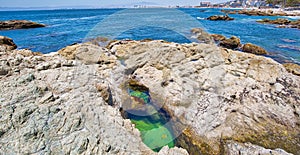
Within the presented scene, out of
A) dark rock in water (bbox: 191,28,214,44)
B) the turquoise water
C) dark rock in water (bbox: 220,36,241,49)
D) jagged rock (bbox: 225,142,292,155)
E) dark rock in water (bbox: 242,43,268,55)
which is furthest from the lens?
dark rock in water (bbox: 191,28,214,44)

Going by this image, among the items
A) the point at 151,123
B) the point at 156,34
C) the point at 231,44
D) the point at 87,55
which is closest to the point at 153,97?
the point at 151,123

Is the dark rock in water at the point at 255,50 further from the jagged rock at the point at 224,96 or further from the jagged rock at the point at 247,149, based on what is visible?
the jagged rock at the point at 247,149

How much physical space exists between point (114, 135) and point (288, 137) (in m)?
4.36

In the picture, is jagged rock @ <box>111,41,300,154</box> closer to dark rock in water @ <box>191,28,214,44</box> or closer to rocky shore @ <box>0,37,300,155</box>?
rocky shore @ <box>0,37,300,155</box>

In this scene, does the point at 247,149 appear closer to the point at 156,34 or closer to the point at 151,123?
the point at 151,123

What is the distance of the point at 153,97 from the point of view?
6246 millimetres

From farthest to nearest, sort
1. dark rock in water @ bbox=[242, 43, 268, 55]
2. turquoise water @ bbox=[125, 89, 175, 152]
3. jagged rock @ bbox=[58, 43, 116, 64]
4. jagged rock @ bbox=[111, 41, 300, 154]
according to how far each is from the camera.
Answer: dark rock in water @ bbox=[242, 43, 268, 55], jagged rock @ bbox=[58, 43, 116, 64], turquoise water @ bbox=[125, 89, 175, 152], jagged rock @ bbox=[111, 41, 300, 154]

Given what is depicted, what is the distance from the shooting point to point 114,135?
3.07 m

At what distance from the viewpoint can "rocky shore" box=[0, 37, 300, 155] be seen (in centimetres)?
272

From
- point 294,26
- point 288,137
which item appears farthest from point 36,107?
point 294,26

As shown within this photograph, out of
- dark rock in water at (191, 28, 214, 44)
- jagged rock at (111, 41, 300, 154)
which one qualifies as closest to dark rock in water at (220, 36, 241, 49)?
dark rock in water at (191, 28, 214, 44)

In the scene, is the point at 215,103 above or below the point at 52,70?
below

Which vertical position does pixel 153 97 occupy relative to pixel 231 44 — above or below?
below

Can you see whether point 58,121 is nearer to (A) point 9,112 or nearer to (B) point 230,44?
(A) point 9,112
